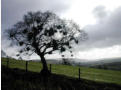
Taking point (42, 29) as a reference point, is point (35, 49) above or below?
below

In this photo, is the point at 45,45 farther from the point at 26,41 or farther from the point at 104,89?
the point at 104,89

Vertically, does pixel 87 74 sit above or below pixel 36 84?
below

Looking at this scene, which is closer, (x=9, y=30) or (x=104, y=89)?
(x=104, y=89)

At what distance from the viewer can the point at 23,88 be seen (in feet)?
26.3

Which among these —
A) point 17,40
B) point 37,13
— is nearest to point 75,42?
point 37,13

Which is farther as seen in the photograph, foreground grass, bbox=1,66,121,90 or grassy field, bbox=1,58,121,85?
grassy field, bbox=1,58,121,85

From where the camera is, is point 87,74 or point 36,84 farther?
point 87,74

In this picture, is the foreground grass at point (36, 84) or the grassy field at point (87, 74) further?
the grassy field at point (87, 74)

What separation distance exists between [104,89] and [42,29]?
13.5m

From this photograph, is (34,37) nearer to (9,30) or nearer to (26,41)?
(26,41)

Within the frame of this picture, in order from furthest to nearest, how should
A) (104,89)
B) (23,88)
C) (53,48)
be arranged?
(53,48)
(104,89)
(23,88)

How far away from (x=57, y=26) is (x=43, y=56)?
5859 mm

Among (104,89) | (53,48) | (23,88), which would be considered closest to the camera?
(23,88)

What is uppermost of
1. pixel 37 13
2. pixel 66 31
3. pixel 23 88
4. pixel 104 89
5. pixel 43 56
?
pixel 37 13
